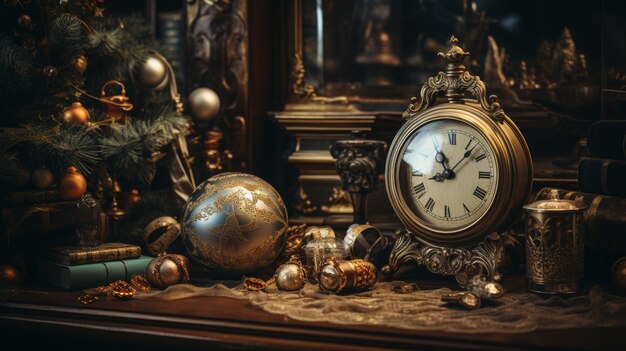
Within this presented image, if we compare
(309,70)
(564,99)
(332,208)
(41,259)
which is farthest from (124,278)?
(564,99)

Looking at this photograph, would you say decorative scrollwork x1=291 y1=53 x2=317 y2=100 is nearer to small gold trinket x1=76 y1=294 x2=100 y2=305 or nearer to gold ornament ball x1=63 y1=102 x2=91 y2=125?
gold ornament ball x1=63 y1=102 x2=91 y2=125

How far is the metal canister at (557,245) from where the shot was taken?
5.53 feet

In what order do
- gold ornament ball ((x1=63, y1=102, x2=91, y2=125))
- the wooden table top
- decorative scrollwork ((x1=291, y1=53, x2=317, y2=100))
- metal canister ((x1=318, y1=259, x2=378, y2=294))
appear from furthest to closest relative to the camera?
1. decorative scrollwork ((x1=291, y1=53, x2=317, y2=100))
2. gold ornament ball ((x1=63, y1=102, x2=91, y2=125))
3. metal canister ((x1=318, y1=259, x2=378, y2=294))
4. the wooden table top

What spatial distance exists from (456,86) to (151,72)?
97 centimetres

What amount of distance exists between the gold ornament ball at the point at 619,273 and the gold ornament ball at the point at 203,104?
4.12 ft

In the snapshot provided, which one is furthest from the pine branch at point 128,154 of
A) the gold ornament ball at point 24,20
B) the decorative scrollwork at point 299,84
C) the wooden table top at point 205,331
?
the decorative scrollwork at point 299,84

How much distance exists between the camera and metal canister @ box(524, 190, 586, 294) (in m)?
1.69

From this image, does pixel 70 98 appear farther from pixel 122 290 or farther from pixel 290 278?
pixel 290 278

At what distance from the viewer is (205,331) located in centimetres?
152

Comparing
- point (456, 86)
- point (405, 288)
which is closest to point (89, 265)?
point (405, 288)

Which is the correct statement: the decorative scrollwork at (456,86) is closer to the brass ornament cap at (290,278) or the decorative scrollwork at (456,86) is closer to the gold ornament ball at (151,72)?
the brass ornament cap at (290,278)

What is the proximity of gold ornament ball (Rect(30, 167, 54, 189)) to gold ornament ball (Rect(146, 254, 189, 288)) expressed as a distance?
0.37 meters

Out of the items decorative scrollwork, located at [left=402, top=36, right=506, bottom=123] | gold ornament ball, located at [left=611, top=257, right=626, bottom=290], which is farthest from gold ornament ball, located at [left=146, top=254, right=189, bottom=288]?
gold ornament ball, located at [left=611, top=257, right=626, bottom=290]

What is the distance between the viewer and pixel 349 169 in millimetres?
2025
